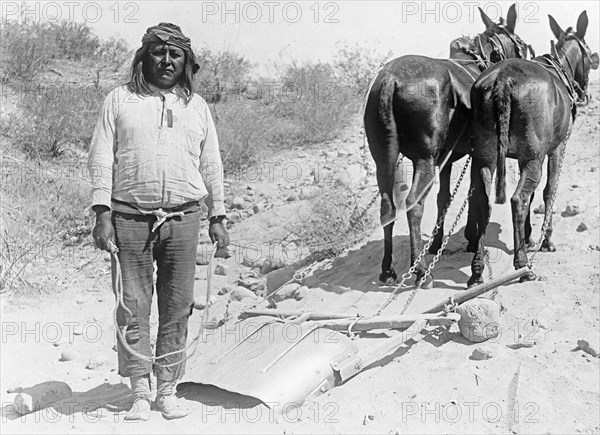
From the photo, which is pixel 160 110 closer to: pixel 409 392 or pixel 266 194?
pixel 409 392

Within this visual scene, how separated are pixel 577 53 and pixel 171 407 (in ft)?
18.6

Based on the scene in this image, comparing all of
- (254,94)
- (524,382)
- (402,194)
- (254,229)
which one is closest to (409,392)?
(524,382)

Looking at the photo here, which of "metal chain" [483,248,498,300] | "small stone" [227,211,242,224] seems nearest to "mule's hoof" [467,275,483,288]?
"metal chain" [483,248,498,300]

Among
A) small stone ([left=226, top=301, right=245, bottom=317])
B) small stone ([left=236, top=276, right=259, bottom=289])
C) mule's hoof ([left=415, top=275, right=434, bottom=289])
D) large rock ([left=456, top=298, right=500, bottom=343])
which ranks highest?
large rock ([left=456, top=298, right=500, bottom=343])

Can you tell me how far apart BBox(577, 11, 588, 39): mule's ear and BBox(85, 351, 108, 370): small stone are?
5750mm

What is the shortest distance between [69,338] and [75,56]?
9.46m

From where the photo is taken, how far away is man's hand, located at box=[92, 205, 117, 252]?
11.8 feet

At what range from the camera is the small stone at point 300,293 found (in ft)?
19.9

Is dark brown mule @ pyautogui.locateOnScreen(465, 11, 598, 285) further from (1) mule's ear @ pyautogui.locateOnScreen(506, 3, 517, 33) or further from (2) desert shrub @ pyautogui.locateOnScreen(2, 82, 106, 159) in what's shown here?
(2) desert shrub @ pyautogui.locateOnScreen(2, 82, 106, 159)

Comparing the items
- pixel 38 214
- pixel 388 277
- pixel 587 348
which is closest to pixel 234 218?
pixel 38 214

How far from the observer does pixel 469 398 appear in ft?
13.5

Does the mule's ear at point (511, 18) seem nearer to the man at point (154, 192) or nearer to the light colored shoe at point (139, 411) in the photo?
the man at point (154, 192)

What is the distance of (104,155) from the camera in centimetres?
369

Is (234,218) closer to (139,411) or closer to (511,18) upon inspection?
(511,18)
